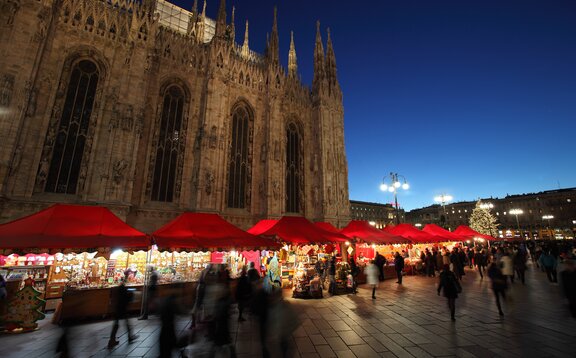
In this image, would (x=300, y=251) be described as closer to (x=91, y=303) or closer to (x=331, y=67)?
(x=91, y=303)

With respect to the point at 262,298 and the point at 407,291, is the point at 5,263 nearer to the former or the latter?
the point at 262,298

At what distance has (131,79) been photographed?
726 inches

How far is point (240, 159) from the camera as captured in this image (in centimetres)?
2397

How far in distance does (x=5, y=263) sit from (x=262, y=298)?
12.8m

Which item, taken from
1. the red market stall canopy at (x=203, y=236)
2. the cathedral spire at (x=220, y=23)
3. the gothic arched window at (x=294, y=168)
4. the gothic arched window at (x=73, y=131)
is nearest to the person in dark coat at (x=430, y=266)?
the gothic arched window at (x=294, y=168)

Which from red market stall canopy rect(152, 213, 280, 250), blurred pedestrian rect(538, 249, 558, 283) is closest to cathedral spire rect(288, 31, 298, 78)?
red market stall canopy rect(152, 213, 280, 250)

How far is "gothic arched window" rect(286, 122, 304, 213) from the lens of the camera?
88.5 ft

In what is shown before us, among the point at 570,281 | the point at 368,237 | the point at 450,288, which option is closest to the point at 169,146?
the point at 368,237

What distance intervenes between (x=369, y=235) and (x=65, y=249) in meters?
15.4

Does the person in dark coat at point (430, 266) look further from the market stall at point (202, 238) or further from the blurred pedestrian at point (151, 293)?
the blurred pedestrian at point (151, 293)

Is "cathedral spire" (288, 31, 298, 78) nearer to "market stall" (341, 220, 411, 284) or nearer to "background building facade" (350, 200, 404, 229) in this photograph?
"market stall" (341, 220, 411, 284)

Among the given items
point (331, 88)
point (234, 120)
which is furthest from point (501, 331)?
point (331, 88)

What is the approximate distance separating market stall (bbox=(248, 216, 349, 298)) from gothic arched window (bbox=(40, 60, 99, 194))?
41.3ft

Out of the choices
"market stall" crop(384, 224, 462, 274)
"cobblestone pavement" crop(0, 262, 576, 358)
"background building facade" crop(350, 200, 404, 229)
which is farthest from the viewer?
"background building facade" crop(350, 200, 404, 229)
